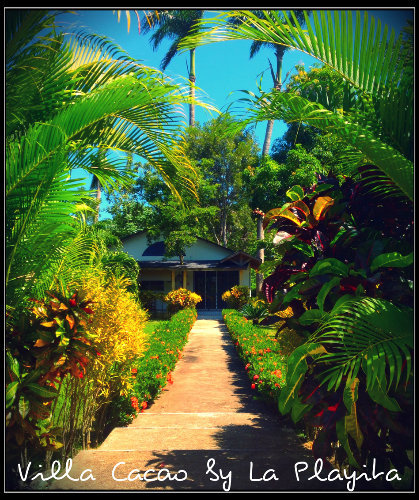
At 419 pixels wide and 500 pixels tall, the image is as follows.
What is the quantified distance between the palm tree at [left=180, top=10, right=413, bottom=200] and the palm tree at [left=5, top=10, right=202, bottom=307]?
0.66 metres

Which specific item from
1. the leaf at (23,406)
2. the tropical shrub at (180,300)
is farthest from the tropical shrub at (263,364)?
the tropical shrub at (180,300)

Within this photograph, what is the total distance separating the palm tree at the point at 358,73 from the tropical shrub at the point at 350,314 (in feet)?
1.12

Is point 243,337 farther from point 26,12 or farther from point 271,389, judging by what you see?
point 26,12

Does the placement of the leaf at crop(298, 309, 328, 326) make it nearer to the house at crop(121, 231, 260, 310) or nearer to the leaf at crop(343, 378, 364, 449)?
the leaf at crop(343, 378, 364, 449)

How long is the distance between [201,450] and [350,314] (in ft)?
7.03

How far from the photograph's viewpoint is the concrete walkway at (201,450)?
3.31m

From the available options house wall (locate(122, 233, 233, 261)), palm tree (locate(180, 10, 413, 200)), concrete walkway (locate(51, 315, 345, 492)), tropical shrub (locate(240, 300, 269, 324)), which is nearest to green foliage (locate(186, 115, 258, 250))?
house wall (locate(122, 233, 233, 261))

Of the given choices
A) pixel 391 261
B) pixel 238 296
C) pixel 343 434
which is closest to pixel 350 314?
pixel 391 261

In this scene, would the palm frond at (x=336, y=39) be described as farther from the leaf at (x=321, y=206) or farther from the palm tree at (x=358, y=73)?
the leaf at (x=321, y=206)

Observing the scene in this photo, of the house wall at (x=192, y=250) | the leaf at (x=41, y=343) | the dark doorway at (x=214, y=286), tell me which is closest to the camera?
the leaf at (x=41, y=343)

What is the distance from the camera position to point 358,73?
311 centimetres

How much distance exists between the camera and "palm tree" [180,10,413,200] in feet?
9.34

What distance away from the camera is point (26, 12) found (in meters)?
3.21

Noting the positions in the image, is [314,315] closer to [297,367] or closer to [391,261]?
[297,367]
